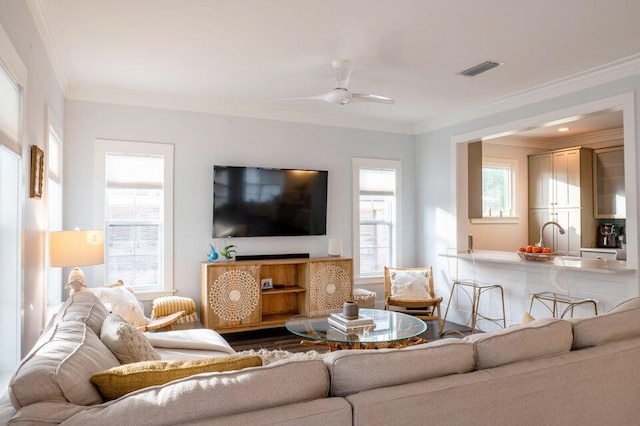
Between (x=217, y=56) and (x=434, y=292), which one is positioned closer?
(x=217, y=56)

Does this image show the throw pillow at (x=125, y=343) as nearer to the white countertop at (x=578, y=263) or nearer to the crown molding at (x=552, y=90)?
the white countertop at (x=578, y=263)

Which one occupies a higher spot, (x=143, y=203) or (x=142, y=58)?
(x=142, y=58)

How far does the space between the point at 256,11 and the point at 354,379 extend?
7.97 ft

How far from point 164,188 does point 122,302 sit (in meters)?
1.61

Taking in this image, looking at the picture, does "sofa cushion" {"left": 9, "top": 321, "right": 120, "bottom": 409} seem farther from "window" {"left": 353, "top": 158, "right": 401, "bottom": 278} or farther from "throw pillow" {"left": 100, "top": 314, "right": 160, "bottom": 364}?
"window" {"left": 353, "top": 158, "right": 401, "bottom": 278}

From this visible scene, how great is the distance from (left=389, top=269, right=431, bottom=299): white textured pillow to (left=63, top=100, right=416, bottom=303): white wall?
2.36ft

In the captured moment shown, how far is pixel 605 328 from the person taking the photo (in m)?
2.01

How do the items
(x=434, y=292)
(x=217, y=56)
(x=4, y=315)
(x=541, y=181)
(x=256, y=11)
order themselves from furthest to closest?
(x=541, y=181)
(x=434, y=292)
(x=217, y=56)
(x=256, y=11)
(x=4, y=315)

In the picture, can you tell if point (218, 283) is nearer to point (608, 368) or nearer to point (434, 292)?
point (434, 292)

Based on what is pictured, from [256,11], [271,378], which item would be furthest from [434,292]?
[271,378]

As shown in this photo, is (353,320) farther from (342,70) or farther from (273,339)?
(342,70)

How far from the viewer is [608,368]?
6.23 feet

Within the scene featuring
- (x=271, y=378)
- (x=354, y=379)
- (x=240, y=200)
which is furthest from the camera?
(x=240, y=200)

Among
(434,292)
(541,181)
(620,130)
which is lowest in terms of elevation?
(434,292)
